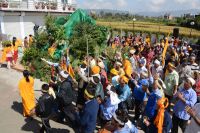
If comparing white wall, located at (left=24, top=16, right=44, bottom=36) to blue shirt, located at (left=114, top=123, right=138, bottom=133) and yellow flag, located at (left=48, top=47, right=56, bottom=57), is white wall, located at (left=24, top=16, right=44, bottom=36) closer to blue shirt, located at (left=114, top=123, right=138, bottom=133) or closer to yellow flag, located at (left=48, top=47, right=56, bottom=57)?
yellow flag, located at (left=48, top=47, right=56, bottom=57)

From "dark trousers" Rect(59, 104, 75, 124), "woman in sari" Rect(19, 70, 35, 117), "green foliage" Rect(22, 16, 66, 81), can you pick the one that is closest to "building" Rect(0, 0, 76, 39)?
"green foliage" Rect(22, 16, 66, 81)

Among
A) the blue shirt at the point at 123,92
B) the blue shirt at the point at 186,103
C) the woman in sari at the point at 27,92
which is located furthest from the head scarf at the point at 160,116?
the woman in sari at the point at 27,92

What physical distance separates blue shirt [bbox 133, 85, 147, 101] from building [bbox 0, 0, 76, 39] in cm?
1826

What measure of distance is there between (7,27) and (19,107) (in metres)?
16.4

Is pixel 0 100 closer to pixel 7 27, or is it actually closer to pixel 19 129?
pixel 19 129

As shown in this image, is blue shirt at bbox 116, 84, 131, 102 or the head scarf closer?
the head scarf

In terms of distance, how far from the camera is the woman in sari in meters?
8.92

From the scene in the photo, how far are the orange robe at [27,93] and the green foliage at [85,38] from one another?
5.52m

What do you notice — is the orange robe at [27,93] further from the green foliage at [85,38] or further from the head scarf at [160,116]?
the green foliage at [85,38]

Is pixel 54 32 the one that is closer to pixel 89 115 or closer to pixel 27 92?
pixel 27 92

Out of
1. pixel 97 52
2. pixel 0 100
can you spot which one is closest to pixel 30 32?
pixel 97 52

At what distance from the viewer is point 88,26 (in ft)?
51.2

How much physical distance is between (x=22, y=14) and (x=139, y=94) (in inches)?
779

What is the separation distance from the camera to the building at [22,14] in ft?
81.1
